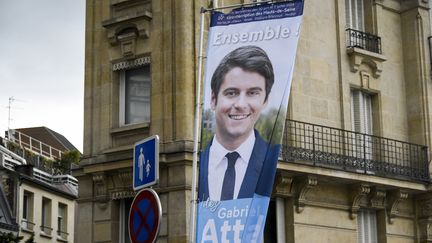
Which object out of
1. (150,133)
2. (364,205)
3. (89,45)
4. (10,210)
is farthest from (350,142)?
(10,210)

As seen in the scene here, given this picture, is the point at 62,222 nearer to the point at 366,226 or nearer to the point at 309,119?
the point at 366,226

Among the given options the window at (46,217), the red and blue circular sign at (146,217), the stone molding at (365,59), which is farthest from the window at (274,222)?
the window at (46,217)

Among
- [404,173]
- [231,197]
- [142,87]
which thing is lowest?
[231,197]

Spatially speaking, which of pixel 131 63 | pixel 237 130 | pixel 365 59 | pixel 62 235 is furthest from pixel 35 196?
pixel 237 130

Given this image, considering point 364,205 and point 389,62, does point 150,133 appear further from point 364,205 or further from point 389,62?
point 389,62

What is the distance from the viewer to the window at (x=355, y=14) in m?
28.2

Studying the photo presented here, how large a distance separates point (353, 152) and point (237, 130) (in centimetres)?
805

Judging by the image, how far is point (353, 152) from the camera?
86.4 ft

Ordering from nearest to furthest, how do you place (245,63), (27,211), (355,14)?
(245,63) → (355,14) → (27,211)

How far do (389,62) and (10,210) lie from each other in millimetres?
21368

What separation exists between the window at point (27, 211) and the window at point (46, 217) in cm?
111

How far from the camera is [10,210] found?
4341 cm

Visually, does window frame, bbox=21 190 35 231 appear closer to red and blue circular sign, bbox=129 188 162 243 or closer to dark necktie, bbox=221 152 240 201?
dark necktie, bbox=221 152 240 201

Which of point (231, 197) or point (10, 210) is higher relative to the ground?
point (10, 210)
